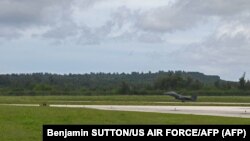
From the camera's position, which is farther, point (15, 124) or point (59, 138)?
point (15, 124)

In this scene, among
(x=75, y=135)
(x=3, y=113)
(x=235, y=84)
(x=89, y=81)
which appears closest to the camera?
(x=75, y=135)

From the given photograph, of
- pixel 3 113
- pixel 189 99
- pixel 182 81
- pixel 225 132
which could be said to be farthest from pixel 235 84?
pixel 225 132

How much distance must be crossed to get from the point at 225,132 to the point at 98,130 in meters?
2.30

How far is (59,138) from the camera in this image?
386 inches

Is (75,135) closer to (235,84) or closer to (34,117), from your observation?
(34,117)

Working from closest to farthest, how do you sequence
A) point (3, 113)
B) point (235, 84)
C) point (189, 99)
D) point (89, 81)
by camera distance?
1. point (3, 113)
2. point (189, 99)
3. point (235, 84)
4. point (89, 81)

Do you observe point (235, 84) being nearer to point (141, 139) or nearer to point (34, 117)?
point (34, 117)

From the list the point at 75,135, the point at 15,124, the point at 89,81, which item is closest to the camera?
the point at 75,135

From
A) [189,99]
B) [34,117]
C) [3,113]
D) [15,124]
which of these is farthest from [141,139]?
[189,99]

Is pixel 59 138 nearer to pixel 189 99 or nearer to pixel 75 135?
pixel 75 135

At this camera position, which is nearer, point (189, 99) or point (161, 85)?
point (189, 99)

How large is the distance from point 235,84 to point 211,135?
12751 cm

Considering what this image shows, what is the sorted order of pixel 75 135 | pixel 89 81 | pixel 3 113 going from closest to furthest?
pixel 75 135 < pixel 3 113 < pixel 89 81

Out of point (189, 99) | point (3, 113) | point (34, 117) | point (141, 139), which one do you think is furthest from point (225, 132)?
point (189, 99)
